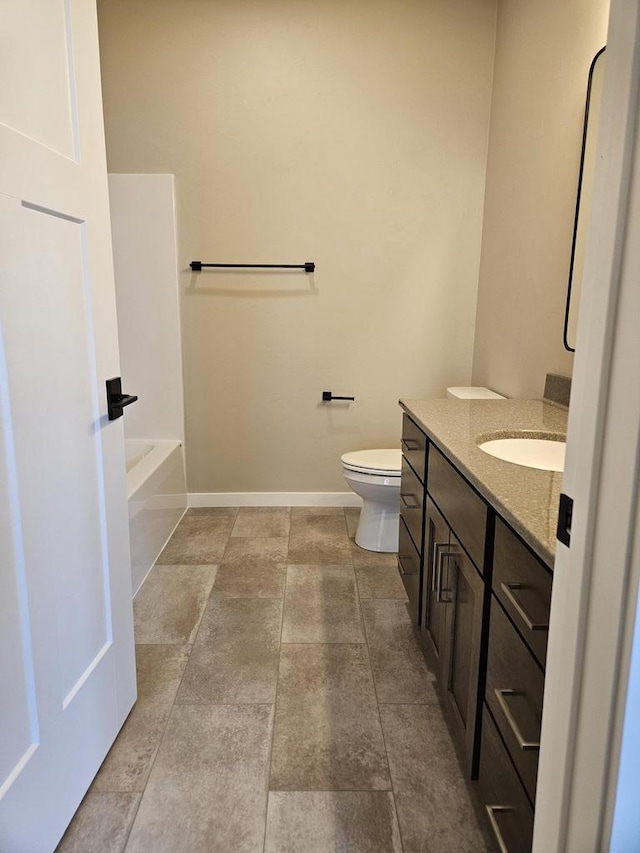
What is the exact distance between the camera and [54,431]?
1.25 m

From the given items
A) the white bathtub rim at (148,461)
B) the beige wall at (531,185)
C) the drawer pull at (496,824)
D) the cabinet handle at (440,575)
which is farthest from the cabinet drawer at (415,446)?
the white bathtub rim at (148,461)

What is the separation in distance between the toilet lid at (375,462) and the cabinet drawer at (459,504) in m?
Answer: 0.84

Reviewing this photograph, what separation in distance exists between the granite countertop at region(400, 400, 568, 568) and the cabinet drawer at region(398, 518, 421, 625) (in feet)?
1.59

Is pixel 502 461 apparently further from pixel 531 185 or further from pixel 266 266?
pixel 266 266

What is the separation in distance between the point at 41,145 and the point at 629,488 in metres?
1.25

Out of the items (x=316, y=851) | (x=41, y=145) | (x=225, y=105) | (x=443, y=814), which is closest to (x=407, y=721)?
(x=443, y=814)

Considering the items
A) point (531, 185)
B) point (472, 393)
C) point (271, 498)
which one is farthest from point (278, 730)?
point (531, 185)

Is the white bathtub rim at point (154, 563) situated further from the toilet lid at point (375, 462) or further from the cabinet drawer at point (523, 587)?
the cabinet drawer at point (523, 587)

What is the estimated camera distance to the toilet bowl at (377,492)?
2689 mm

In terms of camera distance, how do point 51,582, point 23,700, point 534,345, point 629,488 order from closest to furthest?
point 629,488
point 23,700
point 51,582
point 534,345

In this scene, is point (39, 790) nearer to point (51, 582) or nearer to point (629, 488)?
point (51, 582)

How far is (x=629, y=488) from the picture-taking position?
523mm

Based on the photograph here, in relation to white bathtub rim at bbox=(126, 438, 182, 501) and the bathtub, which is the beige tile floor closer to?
the bathtub

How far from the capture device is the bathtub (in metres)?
2.50
